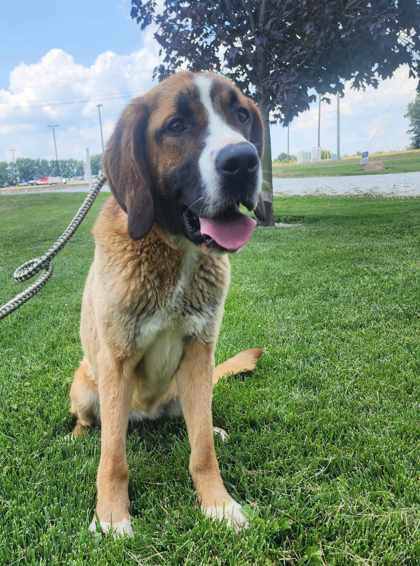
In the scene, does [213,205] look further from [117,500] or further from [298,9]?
[298,9]

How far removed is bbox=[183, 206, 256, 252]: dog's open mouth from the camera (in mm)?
2102

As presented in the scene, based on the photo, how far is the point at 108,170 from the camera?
7.32 ft

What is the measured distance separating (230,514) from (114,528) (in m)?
0.47

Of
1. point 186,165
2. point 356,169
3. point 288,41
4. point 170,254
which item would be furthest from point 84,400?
point 356,169

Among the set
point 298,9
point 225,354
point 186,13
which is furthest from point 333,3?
point 225,354

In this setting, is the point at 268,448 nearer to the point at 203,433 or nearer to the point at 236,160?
the point at 203,433

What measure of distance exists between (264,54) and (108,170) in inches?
349

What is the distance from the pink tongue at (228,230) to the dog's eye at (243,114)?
0.58m

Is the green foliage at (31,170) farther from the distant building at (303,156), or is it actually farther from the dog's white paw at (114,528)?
the dog's white paw at (114,528)

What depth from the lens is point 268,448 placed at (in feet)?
7.82

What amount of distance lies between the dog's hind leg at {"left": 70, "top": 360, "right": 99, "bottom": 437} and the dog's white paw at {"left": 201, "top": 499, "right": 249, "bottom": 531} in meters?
0.94

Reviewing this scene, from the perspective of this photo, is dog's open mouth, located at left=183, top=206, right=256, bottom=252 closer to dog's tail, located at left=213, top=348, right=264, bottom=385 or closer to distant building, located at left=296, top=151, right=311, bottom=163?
dog's tail, located at left=213, top=348, right=264, bottom=385

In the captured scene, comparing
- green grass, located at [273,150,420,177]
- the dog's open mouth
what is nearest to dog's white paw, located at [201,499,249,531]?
the dog's open mouth

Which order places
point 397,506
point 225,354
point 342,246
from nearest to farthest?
1. point 397,506
2. point 225,354
3. point 342,246
